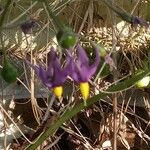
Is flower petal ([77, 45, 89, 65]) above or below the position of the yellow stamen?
above

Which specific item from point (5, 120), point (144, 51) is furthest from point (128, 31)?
point (5, 120)

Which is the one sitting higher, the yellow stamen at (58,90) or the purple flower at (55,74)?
the purple flower at (55,74)

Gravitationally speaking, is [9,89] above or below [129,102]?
above

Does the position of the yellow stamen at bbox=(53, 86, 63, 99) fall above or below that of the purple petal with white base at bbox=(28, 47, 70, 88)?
below

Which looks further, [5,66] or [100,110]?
[100,110]

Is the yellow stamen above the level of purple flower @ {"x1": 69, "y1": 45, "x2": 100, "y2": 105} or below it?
below

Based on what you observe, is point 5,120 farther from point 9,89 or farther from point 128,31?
point 128,31

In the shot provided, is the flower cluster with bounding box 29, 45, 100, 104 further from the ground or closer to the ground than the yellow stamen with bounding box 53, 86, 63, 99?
further from the ground

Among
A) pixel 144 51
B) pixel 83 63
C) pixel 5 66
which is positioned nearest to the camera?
pixel 83 63

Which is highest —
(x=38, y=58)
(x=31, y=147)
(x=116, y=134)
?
(x=38, y=58)

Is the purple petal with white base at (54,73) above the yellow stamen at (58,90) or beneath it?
above

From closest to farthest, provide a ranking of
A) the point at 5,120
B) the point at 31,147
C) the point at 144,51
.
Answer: the point at 31,147, the point at 5,120, the point at 144,51
